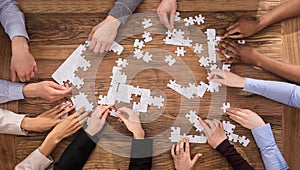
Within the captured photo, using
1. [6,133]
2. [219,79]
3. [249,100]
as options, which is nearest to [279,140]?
[249,100]

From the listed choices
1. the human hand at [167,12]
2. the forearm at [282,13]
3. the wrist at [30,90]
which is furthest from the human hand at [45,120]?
the forearm at [282,13]

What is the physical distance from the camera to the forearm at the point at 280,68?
81.9 inches

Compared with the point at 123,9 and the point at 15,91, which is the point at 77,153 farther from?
the point at 123,9

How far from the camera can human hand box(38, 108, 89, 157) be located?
82.4 inches

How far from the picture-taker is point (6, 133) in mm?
2131

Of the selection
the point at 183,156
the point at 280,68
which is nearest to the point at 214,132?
the point at 183,156

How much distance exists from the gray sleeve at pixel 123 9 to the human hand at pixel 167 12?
0.42 ft

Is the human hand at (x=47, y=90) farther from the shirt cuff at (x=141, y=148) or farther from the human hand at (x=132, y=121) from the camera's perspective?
the shirt cuff at (x=141, y=148)

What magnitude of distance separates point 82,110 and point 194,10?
735 mm

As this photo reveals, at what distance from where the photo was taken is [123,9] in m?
2.13

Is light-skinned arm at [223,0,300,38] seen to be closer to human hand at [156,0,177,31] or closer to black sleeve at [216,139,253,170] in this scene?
human hand at [156,0,177,31]

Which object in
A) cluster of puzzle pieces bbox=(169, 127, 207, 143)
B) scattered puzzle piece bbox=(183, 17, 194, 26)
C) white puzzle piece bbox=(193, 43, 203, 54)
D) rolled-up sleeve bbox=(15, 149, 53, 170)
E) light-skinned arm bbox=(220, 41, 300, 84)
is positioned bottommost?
rolled-up sleeve bbox=(15, 149, 53, 170)

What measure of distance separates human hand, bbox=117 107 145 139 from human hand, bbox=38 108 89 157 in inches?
6.7

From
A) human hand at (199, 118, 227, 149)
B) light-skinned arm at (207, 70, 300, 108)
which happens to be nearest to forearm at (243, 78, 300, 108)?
light-skinned arm at (207, 70, 300, 108)
